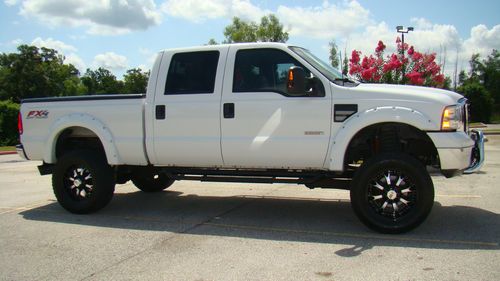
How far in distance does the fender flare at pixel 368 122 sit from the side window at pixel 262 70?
842 mm

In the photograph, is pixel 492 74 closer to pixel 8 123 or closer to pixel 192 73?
pixel 8 123

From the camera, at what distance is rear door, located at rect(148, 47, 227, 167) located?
608 centimetres

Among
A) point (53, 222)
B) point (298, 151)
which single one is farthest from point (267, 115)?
point (53, 222)

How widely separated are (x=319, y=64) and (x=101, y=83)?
8461cm

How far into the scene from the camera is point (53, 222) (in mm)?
6422

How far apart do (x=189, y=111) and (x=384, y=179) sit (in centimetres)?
254

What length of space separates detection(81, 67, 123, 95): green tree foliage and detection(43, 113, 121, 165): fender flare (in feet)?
210

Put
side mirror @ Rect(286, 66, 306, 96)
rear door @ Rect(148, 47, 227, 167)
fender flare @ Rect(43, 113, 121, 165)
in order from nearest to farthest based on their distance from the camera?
side mirror @ Rect(286, 66, 306, 96) < rear door @ Rect(148, 47, 227, 167) < fender flare @ Rect(43, 113, 121, 165)

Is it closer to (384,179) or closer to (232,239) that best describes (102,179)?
(232,239)

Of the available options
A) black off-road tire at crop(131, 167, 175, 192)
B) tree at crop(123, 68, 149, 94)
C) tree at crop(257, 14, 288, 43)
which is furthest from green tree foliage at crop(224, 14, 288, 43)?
black off-road tire at crop(131, 167, 175, 192)

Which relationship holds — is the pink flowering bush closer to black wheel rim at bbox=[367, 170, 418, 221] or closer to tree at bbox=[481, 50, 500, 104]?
black wheel rim at bbox=[367, 170, 418, 221]

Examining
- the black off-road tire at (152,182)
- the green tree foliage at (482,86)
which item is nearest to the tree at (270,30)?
the green tree foliage at (482,86)

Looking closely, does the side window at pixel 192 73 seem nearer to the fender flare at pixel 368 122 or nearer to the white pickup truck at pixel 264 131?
the white pickup truck at pixel 264 131

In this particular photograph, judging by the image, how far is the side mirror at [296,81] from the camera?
549 centimetres
